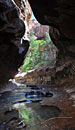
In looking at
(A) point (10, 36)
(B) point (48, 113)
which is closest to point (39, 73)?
(A) point (10, 36)

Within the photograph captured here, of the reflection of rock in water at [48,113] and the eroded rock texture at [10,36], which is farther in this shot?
the eroded rock texture at [10,36]

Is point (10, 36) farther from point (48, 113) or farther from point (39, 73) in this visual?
point (39, 73)

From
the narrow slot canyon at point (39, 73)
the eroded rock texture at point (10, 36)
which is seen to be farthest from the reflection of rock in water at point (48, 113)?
the eroded rock texture at point (10, 36)

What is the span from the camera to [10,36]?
13906mm

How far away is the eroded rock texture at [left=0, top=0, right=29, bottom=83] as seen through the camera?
1096 cm

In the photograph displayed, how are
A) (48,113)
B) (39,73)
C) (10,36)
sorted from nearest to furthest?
(48,113) < (10,36) < (39,73)

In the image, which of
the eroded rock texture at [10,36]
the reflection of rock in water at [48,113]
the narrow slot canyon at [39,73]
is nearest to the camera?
the narrow slot canyon at [39,73]

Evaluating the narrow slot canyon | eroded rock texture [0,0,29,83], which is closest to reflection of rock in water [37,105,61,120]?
the narrow slot canyon

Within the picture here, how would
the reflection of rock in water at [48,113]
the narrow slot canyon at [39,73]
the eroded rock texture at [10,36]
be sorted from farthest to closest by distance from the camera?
1. the eroded rock texture at [10,36]
2. the reflection of rock in water at [48,113]
3. the narrow slot canyon at [39,73]

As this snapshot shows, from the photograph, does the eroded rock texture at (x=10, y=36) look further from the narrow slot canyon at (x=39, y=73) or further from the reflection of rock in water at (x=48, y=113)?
the reflection of rock in water at (x=48, y=113)

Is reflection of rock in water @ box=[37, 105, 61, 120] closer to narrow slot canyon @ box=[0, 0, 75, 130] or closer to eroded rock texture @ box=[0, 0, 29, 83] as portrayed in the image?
narrow slot canyon @ box=[0, 0, 75, 130]

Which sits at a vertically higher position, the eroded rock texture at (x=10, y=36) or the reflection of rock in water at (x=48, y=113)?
the eroded rock texture at (x=10, y=36)

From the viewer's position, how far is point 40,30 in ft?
164

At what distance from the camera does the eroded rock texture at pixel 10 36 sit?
10960 millimetres
